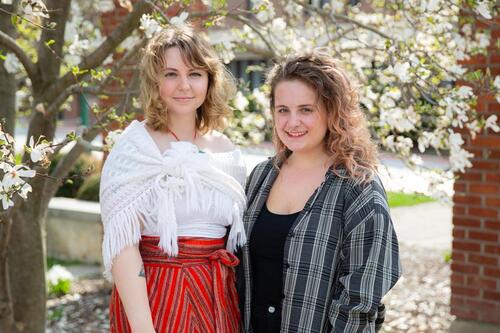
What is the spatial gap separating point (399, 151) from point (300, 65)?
1973mm

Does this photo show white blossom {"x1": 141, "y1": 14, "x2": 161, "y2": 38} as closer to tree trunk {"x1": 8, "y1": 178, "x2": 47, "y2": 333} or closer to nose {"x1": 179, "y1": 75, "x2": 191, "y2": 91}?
nose {"x1": 179, "y1": 75, "x2": 191, "y2": 91}

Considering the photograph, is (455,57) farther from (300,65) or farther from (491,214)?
(300,65)

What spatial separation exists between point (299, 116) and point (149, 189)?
58cm

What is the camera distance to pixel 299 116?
260 cm

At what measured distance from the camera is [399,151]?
174 inches

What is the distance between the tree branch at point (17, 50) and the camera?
367 centimetres

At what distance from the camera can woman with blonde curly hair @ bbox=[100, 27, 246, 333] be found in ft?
8.41

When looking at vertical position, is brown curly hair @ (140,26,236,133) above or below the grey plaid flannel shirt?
above

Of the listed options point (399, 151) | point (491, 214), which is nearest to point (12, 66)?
point (399, 151)

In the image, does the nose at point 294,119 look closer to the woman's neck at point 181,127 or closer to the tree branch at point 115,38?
the woman's neck at point 181,127

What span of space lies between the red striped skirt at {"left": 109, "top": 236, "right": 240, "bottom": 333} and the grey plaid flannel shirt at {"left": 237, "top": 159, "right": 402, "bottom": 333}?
234 mm

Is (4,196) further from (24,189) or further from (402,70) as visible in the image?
(402,70)

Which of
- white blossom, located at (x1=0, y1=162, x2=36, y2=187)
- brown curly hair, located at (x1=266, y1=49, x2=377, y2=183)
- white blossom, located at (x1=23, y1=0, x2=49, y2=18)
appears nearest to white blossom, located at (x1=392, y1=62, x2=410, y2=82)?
brown curly hair, located at (x1=266, y1=49, x2=377, y2=183)

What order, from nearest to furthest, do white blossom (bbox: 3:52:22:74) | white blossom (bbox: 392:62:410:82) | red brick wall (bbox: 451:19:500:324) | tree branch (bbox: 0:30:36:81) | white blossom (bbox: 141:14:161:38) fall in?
white blossom (bbox: 141:14:161:38) < white blossom (bbox: 392:62:410:82) < tree branch (bbox: 0:30:36:81) < white blossom (bbox: 3:52:22:74) < red brick wall (bbox: 451:19:500:324)
